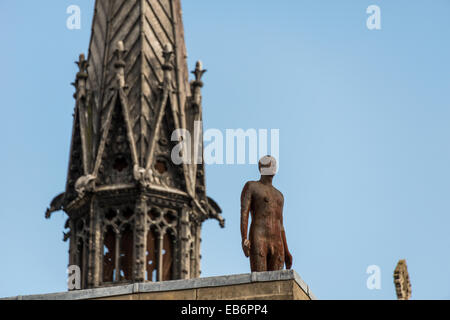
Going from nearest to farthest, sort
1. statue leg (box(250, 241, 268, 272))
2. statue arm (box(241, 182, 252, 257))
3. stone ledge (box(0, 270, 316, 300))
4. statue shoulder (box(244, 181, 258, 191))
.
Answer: stone ledge (box(0, 270, 316, 300)) < statue arm (box(241, 182, 252, 257)) < statue leg (box(250, 241, 268, 272)) < statue shoulder (box(244, 181, 258, 191))

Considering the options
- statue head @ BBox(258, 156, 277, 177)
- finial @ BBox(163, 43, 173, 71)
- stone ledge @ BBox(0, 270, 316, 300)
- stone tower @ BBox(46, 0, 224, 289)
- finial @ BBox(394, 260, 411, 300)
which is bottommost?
stone ledge @ BBox(0, 270, 316, 300)

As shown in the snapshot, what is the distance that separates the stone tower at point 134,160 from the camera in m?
54.0

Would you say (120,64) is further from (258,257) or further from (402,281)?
(258,257)

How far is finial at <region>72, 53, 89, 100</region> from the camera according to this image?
57656 millimetres

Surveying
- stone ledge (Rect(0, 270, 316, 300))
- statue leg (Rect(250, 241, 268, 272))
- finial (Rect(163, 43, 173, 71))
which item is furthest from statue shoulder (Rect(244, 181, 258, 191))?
finial (Rect(163, 43, 173, 71))

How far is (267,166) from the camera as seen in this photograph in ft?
116

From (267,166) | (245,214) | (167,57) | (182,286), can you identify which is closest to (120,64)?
(167,57)

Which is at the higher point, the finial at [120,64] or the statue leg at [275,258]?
the finial at [120,64]

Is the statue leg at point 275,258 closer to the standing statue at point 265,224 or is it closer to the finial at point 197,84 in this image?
the standing statue at point 265,224

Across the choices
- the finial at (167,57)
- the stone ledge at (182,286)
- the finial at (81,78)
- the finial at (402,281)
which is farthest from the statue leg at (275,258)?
the finial at (81,78)

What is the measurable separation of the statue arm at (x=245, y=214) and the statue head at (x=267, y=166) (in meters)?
0.53

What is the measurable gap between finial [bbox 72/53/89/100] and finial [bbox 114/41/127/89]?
4.96ft

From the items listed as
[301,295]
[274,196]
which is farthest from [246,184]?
[301,295]

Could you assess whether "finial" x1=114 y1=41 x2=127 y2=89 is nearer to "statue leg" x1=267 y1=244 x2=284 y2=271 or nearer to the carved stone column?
the carved stone column
